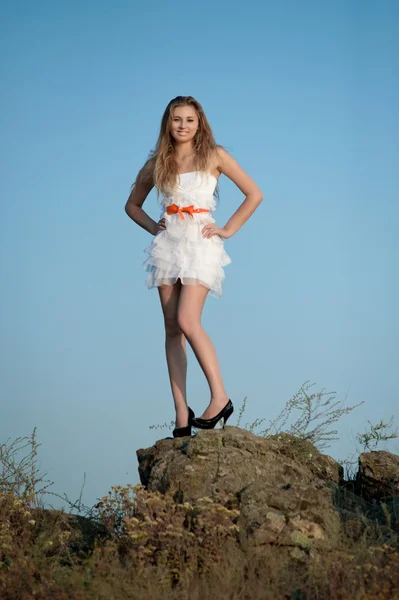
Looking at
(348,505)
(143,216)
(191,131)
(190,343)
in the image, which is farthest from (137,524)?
(191,131)

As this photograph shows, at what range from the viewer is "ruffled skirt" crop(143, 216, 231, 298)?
6.76 m

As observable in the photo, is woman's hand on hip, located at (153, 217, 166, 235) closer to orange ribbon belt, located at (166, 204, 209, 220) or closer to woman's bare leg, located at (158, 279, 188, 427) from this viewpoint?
orange ribbon belt, located at (166, 204, 209, 220)

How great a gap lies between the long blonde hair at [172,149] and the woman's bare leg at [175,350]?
960 millimetres

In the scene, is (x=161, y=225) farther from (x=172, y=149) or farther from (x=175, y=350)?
(x=175, y=350)

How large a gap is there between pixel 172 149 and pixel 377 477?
3788mm

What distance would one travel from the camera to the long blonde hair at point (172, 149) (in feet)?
23.0

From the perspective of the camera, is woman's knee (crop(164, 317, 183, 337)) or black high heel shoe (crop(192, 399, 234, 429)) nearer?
black high heel shoe (crop(192, 399, 234, 429))

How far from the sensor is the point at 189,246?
22.4 feet

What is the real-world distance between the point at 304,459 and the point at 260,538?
2306 mm

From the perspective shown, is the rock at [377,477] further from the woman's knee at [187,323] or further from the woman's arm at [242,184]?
the woman's arm at [242,184]

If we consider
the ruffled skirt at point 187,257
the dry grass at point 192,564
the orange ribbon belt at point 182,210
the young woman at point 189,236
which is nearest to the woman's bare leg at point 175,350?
the young woman at point 189,236

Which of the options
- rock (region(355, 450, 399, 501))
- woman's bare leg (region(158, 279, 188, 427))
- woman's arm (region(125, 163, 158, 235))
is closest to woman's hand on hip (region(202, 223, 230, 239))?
woman's bare leg (region(158, 279, 188, 427))

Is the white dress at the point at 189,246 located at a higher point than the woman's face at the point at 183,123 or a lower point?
lower

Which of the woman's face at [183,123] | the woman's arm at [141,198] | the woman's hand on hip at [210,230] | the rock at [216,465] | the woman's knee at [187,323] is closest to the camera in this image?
the rock at [216,465]
